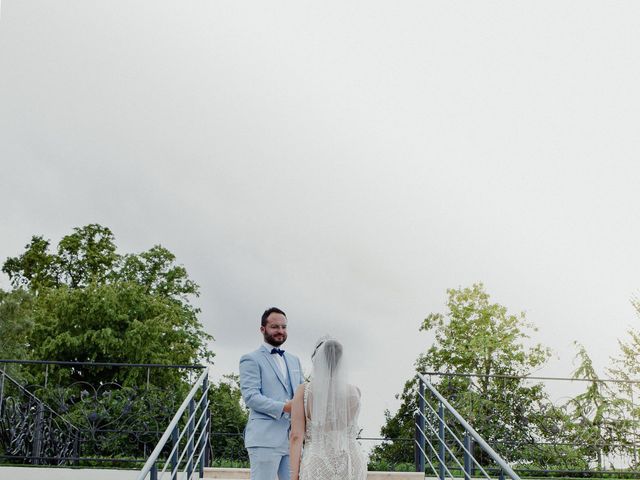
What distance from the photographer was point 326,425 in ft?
14.5

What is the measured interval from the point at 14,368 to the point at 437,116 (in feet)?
46.4

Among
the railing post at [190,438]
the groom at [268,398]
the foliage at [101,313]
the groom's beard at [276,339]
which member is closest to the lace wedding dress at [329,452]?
the groom at [268,398]

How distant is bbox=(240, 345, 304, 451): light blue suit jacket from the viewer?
16.6ft

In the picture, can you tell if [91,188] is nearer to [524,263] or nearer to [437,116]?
[437,116]

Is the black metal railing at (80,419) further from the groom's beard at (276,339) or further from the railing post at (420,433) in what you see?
the groom's beard at (276,339)

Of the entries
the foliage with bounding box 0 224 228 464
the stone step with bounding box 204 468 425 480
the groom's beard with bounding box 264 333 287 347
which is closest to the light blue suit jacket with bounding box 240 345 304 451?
the groom's beard with bounding box 264 333 287 347

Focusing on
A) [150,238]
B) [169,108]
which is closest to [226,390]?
[150,238]

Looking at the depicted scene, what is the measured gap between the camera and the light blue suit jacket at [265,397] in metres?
5.05

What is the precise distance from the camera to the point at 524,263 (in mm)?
25094

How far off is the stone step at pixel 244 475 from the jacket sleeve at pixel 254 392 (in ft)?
10.4

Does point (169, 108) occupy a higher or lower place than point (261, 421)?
higher

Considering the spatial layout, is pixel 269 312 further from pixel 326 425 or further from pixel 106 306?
pixel 106 306

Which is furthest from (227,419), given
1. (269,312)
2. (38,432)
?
(269,312)

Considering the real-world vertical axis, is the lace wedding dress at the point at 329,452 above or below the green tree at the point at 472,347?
below
